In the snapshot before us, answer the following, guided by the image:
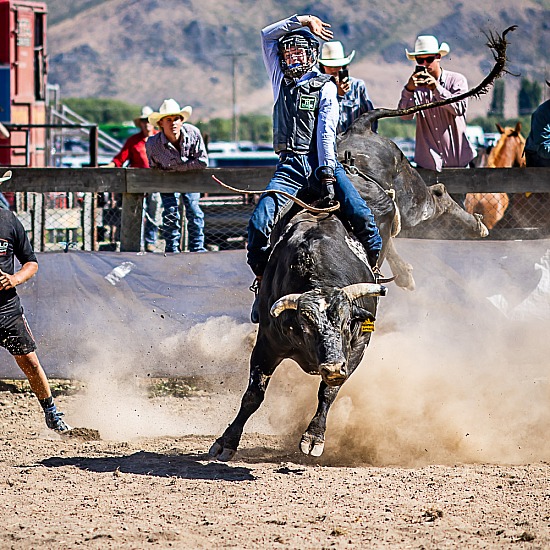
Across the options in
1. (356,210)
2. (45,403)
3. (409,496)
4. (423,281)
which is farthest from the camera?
(423,281)

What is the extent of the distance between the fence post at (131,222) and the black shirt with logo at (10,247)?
6.10 feet

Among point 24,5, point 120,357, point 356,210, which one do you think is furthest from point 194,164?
point 24,5

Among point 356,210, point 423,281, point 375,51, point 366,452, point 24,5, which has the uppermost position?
point 375,51

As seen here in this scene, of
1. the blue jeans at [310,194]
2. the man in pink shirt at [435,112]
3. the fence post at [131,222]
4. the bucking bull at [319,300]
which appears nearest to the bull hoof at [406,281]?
the bucking bull at [319,300]

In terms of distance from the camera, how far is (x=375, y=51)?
546 ft

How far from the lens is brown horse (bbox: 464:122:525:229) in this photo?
10.6 metres

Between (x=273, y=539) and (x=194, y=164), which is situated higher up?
(x=194, y=164)

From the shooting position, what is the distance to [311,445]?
5.96 meters

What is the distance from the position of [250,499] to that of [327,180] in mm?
2223

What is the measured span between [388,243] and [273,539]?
3.79 m

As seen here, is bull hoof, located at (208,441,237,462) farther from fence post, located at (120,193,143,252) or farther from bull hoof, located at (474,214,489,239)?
bull hoof, located at (474,214,489,239)

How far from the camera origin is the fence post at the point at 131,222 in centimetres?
891

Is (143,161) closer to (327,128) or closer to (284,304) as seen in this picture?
(327,128)

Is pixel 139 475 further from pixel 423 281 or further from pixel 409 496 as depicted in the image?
pixel 423 281
